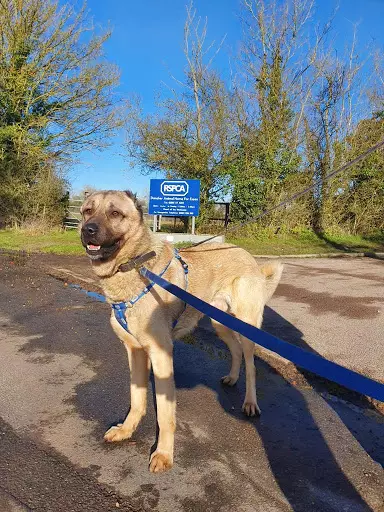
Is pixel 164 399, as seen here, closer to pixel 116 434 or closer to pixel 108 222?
pixel 116 434

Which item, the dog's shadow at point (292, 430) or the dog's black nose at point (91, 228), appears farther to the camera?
the dog's black nose at point (91, 228)

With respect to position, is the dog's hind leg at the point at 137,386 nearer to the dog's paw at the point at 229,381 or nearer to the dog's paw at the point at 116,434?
the dog's paw at the point at 116,434

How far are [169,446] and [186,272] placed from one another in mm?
1432

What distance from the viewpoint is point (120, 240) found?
3.27 m

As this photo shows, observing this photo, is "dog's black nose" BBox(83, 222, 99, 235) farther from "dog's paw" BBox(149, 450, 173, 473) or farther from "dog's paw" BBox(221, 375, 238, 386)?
"dog's paw" BBox(221, 375, 238, 386)

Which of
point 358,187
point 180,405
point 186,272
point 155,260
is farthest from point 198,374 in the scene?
point 358,187

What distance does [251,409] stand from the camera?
3678 millimetres

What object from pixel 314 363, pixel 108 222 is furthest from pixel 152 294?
pixel 314 363

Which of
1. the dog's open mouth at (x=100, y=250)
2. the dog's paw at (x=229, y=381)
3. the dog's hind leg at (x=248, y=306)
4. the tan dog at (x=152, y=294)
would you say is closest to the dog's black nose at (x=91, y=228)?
the tan dog at (x=152, y=294)

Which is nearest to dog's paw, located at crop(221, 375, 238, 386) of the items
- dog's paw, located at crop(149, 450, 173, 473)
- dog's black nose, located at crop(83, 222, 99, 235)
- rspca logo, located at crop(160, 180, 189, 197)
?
dog's paw, located at crop(149, 450, 173, 473)

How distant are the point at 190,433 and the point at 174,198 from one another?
15328 mm

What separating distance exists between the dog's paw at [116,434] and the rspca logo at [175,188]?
1526 cm

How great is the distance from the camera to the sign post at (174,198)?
58.9 ft

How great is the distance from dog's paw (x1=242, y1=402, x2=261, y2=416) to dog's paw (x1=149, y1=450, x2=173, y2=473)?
1002 mm
